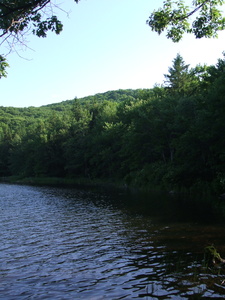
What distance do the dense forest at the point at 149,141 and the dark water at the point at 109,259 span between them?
1141cm

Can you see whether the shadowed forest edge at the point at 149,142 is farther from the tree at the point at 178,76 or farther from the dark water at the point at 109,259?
the dark water at the point at 109,259

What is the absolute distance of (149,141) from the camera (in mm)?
53156

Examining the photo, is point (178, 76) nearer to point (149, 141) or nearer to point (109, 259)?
point (149, 141)

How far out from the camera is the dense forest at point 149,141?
1277 inches

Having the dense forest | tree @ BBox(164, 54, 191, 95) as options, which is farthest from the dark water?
tree @ BBox(164, 54, 191, 95)

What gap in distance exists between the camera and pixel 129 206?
27.5 meters

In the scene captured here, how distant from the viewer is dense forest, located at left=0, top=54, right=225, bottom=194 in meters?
32.4

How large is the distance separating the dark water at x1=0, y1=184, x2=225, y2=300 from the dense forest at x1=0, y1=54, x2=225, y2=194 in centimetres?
1141

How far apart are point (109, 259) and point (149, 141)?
41522mm

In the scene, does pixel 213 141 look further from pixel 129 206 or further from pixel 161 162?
pixel 161 162

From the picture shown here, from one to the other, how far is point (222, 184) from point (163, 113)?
2314 cm

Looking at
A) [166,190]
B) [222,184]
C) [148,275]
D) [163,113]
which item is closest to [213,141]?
[222,184]

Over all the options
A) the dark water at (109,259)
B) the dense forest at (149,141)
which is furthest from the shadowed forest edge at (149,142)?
the dark water at (109,259)

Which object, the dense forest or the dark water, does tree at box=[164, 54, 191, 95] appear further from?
the dark water
